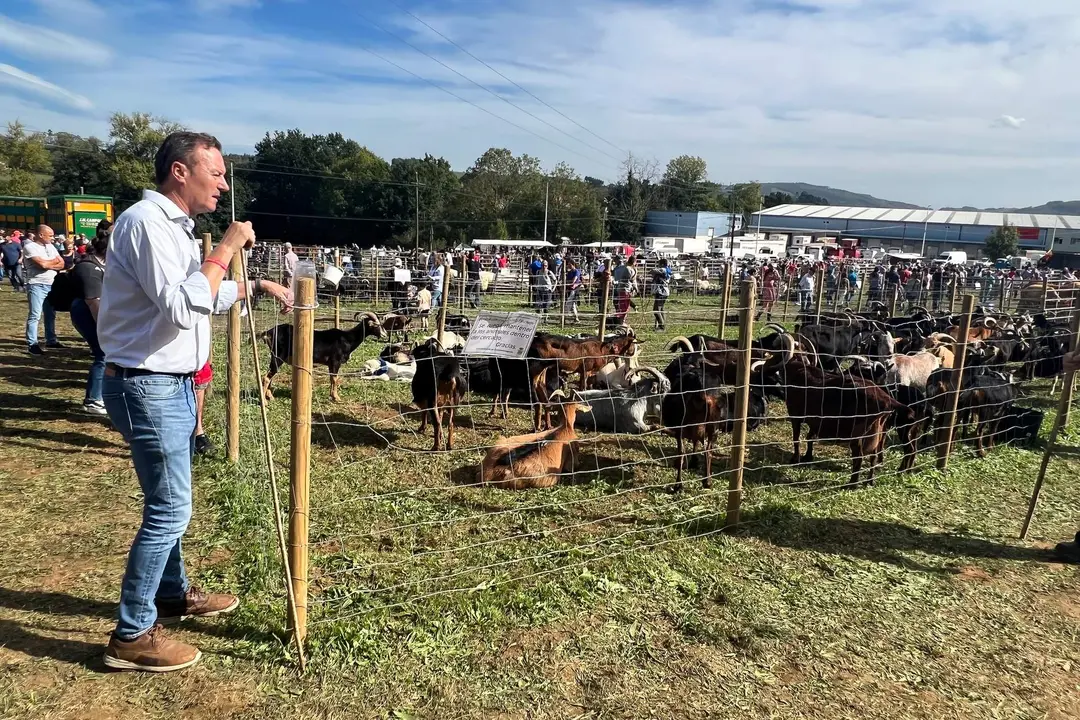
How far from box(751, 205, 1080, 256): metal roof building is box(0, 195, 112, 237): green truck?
67.2 meters

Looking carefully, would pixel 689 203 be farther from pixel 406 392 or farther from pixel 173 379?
pixel 173 379

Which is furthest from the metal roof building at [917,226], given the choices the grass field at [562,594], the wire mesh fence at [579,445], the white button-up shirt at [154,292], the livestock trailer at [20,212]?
the white button-up shirt at [154,292]

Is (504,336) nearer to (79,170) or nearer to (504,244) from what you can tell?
(504,244)

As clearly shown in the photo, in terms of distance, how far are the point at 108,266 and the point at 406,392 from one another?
7.02 m

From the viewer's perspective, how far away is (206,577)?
3994 millimetres

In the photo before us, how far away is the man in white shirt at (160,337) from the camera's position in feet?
8.20

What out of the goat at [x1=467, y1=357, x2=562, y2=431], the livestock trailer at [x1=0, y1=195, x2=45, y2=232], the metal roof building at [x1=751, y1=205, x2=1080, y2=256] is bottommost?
the goat at [x1=467, y1=357, x2=562, y2=431]

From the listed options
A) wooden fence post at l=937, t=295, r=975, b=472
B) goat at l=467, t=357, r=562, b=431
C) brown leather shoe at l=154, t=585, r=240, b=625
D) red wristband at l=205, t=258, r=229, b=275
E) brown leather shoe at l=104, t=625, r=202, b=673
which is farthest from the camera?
goat at l=467, t=357, r=562, b=431

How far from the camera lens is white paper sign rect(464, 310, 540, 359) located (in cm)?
467

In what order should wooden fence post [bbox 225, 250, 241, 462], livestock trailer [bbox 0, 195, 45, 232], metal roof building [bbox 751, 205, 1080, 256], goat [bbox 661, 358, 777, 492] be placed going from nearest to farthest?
1. wooden fence post [bbox 225, 250, 241, 462]
2. goat [bbox 661, 358, 777, 492]
3. livestock trailer [bbox 0, 195, 45, 232]
4. metal roof building [bbox 751, 205, 1080, 256]

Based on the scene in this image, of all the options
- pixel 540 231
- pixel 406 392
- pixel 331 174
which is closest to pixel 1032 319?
pixel 406 392

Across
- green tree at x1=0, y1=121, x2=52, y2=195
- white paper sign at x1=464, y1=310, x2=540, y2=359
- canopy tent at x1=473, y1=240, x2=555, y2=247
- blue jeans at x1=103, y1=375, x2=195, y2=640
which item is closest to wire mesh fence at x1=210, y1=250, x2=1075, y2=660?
white paper sign at x1=464, y1=310, x2=540, y2=359

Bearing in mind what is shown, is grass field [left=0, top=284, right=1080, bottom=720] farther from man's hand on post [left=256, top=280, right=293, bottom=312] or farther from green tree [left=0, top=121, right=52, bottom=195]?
green tree [left=0, top=121, right=52, bottom=195]

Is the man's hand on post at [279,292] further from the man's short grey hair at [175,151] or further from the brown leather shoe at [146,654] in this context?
the brown leather shoe at [146,654]
